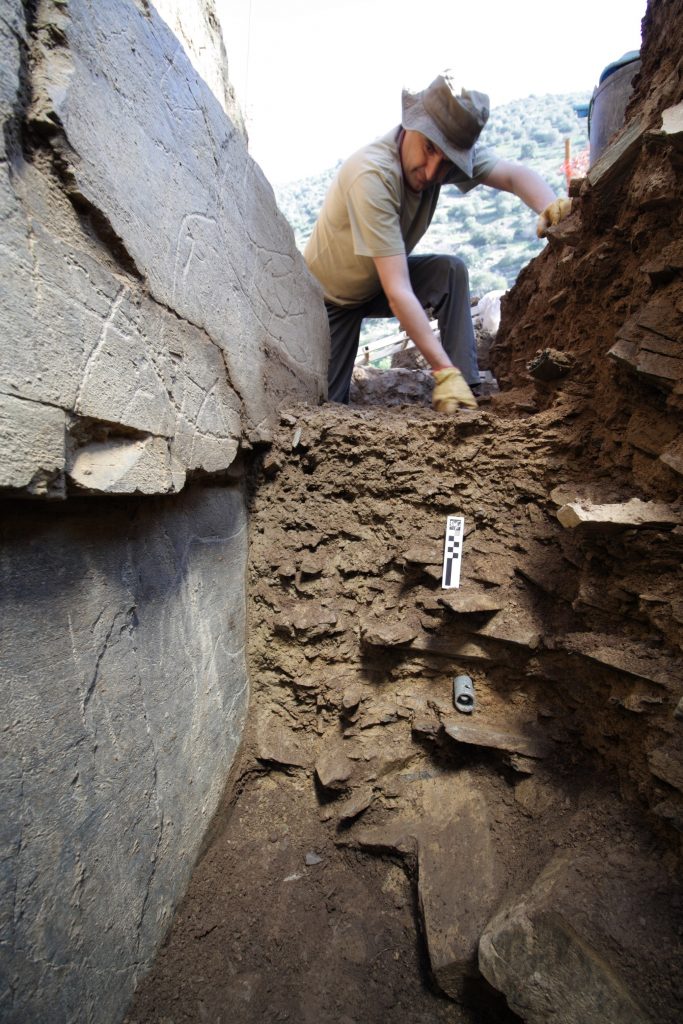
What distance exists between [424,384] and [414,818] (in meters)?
2.79

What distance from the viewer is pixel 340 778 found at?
5.52ft

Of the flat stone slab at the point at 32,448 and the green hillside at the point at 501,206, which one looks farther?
the green hillside at the point at 501,206

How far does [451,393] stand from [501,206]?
33.0 m

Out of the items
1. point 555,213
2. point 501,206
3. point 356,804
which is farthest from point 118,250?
point 501,206

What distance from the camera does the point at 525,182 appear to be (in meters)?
2.75

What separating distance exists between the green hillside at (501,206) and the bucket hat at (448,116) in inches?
555

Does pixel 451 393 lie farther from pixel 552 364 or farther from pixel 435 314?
pixel 435 314

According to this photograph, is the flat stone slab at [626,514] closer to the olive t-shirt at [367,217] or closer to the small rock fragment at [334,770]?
the small rock fragment at [334,770]

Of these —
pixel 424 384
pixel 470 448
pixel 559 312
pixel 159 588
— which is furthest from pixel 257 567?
pixel 424 384

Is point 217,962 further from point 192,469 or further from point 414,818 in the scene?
point 192,469

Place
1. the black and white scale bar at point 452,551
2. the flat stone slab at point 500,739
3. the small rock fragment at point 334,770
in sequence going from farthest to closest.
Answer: the black and white scale bar at point 452,551, the small rock fragment at point 334,770, the flat stone slab at point 500,739

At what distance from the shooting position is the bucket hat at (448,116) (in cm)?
236

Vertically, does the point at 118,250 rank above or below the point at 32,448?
above

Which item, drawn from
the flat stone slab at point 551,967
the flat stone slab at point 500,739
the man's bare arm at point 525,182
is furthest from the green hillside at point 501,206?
the flat stone slab at point 551,967
